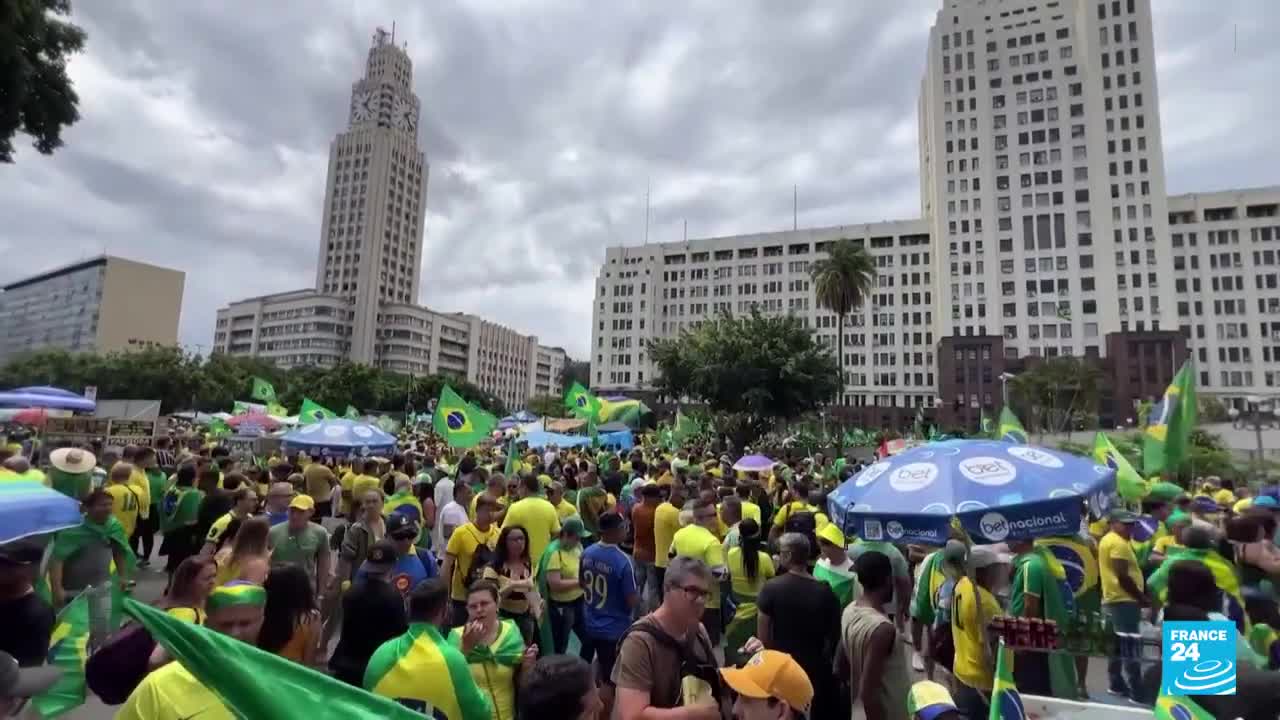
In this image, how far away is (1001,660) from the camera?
114 inches

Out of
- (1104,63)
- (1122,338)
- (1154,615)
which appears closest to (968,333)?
(1122,338)

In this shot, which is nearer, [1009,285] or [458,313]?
[1009,285]

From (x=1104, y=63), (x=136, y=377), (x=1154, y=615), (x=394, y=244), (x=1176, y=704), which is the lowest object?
(x=1154, y=615)

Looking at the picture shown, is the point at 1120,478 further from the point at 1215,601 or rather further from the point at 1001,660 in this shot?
the point at 1001,660

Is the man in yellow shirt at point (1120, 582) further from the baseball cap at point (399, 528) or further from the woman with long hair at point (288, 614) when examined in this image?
the woman with long hair at point (288, 614)

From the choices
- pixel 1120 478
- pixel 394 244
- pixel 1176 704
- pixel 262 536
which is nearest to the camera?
pixel 1176 704

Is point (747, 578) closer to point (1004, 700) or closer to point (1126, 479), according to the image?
point (1004, 700)

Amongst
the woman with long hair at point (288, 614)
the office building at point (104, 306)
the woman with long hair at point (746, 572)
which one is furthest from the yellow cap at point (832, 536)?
the office building at point (104, 306)

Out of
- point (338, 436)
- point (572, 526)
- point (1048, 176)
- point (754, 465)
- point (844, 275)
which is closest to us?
point (572, 526)

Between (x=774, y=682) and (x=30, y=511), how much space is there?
3877 mm

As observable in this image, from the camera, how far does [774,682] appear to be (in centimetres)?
258

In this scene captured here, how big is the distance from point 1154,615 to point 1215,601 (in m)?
2.30

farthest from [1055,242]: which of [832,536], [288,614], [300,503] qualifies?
[288,614]

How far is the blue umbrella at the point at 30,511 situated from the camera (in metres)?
3.33
